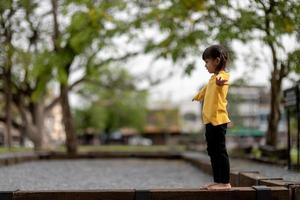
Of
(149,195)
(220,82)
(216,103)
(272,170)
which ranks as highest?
(220,82)

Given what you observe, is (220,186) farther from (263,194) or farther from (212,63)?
(212,63)

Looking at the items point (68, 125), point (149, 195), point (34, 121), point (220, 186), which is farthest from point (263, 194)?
→ point (34, 121)

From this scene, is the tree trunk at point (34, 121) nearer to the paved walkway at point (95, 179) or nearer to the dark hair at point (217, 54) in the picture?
the paved walkway at point (95, 179)

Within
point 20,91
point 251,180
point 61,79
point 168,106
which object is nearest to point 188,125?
point 168,106

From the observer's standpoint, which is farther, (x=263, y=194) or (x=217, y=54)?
(x=217, y=54)

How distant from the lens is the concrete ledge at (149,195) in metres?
6.04

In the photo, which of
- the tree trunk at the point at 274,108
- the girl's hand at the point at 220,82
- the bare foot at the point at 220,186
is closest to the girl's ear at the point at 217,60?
the girl's hand at the point at 220,82

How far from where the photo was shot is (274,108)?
17469mm

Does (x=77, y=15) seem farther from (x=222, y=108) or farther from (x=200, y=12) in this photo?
(x=222, y=108)

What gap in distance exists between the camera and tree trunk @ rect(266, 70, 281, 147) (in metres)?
17.0

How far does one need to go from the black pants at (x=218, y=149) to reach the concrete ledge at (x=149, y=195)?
32 centimetres

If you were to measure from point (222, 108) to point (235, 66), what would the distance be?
43.2 ft

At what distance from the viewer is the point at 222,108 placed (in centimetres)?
634

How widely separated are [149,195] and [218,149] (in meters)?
0.91
